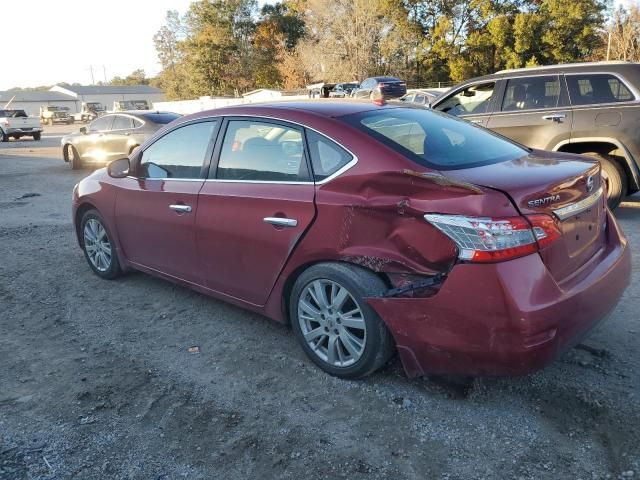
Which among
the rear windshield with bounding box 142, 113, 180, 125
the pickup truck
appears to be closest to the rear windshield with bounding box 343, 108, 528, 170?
the rear windshield with bounding box 142, 113, 180, 125

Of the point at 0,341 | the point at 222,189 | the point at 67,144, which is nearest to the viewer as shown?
the point at 222,189

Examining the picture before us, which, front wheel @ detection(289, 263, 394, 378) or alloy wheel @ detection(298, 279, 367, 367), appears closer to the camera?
front wheel @ detection(289, 263, 394, 378)

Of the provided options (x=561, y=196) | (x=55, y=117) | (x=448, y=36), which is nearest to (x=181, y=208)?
(x=561, y=196)

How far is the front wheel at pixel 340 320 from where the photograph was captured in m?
3.08

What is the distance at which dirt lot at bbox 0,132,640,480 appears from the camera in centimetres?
264

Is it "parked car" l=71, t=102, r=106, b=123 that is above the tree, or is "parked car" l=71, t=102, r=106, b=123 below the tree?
below

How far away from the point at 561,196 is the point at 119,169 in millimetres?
3669

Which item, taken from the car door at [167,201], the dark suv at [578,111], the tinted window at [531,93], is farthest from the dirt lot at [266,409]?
the tinted window at [531,93]

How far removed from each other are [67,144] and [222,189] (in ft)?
42.7

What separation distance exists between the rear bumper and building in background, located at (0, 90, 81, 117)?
303 feet

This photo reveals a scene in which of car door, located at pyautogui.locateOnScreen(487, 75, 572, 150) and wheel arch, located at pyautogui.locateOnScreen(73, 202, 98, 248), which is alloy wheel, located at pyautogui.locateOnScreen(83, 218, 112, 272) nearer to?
wheel arch, located at pyautogui.locateOnScreen(73, 202, 98, 248)

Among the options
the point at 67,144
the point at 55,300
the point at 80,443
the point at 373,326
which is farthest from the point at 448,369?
the point at 67,144

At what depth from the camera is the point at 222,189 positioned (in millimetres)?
3846

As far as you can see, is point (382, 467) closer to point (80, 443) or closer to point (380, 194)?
point (380, 194)
